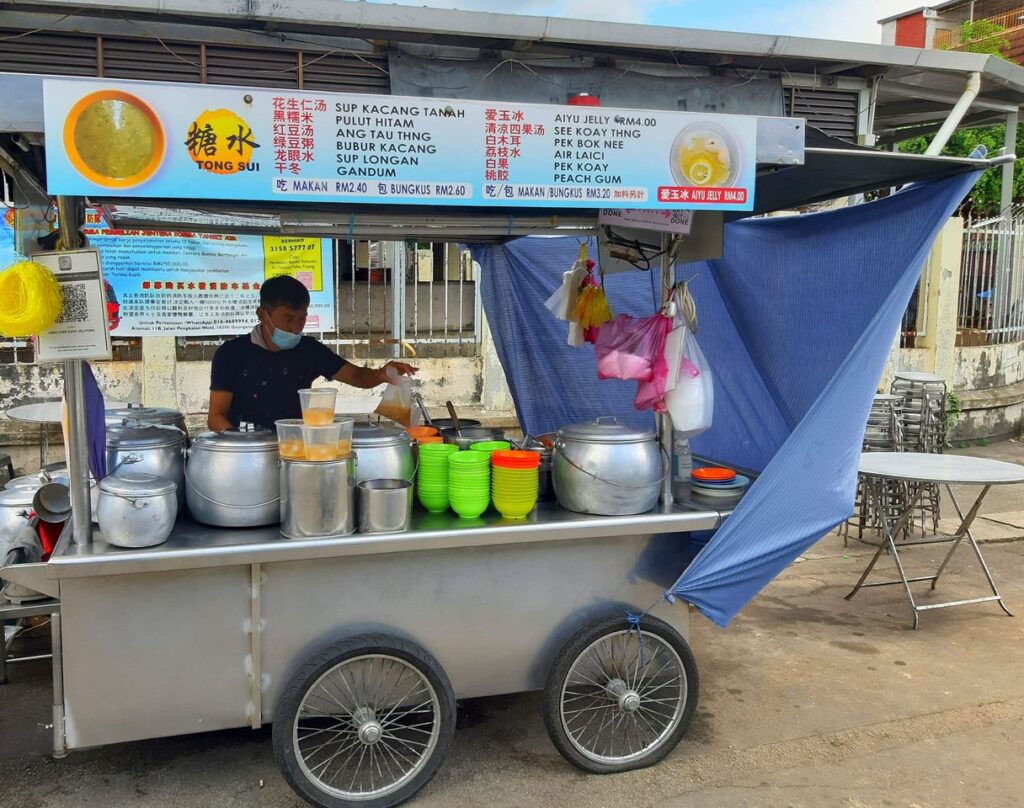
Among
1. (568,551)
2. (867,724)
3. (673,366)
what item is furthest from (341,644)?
(867,724)

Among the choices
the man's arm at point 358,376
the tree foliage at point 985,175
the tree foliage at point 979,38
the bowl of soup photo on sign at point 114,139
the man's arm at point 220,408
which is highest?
the tree foliage at point 979,38

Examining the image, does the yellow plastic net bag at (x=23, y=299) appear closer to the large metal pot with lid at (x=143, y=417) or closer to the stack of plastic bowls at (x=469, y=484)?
the large metal pot with lid at (x=143, y=417)

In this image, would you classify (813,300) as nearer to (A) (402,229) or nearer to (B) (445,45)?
(A) (402,229)

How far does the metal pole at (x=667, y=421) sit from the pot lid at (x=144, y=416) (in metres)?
1.90

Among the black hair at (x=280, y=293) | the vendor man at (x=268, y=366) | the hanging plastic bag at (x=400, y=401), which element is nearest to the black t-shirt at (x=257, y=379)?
the vendor man at (x=268, y=366)

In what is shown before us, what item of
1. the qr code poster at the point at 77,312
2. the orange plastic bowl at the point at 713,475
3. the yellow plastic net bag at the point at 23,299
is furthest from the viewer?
the orange plastic bowl at the point at 713,475

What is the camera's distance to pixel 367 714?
8.60 ft

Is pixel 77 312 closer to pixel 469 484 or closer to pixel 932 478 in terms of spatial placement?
pixel 469 484

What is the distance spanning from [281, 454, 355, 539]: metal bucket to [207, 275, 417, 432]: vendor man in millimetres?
1175

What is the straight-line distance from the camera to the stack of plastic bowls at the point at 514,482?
9.00 ft

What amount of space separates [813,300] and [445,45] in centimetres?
384

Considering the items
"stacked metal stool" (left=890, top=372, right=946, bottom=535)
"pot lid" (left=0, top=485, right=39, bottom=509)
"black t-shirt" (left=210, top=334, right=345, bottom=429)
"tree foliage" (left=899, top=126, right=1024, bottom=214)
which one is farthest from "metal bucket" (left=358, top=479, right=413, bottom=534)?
"tree foliage" (left=899, top=126, right=1024, bottom=214)

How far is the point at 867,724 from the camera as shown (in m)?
3.30

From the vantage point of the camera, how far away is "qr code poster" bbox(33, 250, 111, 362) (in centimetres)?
234
